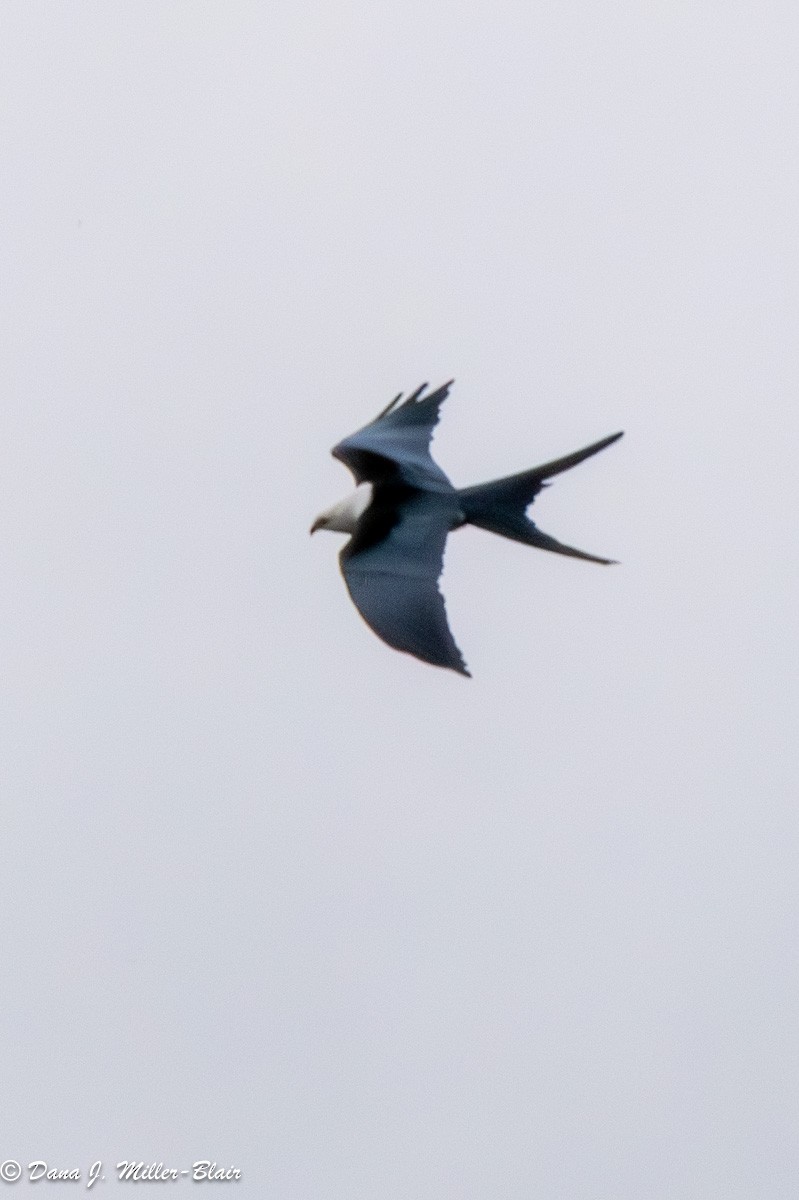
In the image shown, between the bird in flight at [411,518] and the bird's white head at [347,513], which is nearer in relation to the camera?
the bird in flight at [411,518]

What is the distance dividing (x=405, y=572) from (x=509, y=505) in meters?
1.39

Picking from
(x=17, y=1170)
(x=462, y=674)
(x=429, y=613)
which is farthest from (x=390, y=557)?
(x=17, y=1170)

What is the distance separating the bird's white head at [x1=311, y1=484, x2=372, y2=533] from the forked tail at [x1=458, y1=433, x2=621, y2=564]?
591 mm

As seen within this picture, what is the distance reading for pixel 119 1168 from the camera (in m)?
16.6

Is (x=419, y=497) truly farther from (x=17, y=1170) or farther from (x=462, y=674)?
(x=17, y=1170)

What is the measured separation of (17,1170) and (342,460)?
592cm

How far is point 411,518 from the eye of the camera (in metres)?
12.3

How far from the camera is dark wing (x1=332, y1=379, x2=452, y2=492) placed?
12922mm

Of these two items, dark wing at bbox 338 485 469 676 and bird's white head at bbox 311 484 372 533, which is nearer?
dark wing at bbox 338 485 469 676

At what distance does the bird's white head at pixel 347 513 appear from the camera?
1309cm

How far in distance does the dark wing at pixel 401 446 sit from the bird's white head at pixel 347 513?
0.32 ft

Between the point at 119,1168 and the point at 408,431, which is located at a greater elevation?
the point at 408,431

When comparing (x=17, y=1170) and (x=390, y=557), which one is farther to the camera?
(x=17, y=1170)

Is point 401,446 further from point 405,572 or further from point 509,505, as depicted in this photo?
point 405,572
